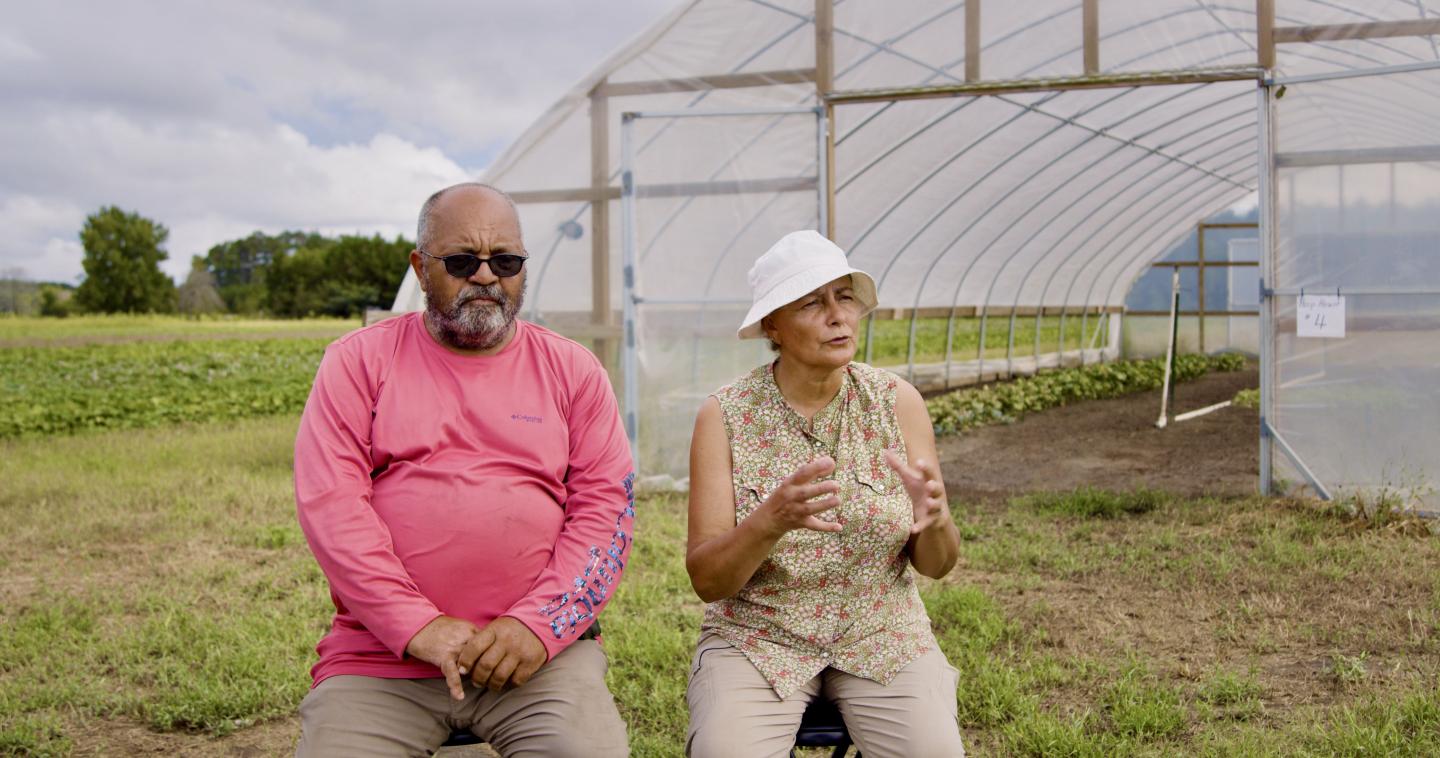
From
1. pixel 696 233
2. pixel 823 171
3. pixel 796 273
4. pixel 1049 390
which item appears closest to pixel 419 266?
pixel 796 273

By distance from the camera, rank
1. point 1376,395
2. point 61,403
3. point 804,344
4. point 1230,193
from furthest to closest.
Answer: point 1230,193 < point 61,403 < point 1376,395 < point 804,344

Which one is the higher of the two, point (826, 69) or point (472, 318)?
point (826, 69)

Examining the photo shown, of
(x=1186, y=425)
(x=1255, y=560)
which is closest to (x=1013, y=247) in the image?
(x=1186, y=425)

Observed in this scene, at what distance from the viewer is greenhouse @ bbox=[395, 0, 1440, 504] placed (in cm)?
555

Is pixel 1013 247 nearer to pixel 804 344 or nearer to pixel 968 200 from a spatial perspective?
pixel 968 200

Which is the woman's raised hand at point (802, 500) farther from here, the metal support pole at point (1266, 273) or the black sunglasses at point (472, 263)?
the metal support pole at point (1266, 273)

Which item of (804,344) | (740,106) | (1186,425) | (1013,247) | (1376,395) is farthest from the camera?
(1013,247)

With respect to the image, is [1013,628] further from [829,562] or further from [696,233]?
[696,233]

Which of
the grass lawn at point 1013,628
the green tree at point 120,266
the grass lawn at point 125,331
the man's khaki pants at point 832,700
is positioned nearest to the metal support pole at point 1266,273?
the grass lawn at point 1013,628

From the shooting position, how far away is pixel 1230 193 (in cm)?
1523

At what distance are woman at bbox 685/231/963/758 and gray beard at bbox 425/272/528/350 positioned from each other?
1.66 feet

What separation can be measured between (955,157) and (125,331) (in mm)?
32878

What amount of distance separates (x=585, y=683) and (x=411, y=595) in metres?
0.41

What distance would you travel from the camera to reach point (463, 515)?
7.23ft
